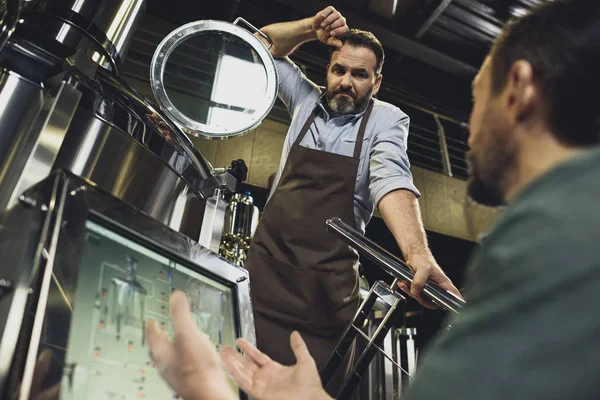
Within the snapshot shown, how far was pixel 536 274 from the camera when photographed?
1.21ft

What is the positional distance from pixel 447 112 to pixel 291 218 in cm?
400

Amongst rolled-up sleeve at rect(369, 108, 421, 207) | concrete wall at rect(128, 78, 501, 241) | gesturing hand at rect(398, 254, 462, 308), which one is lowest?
gesturing hand at rect(398, 254, 462, 308)

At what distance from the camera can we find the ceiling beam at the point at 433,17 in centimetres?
389


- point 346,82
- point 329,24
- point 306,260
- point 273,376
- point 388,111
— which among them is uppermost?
point 329,24

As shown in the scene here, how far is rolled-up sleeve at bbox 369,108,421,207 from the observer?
1.52 m

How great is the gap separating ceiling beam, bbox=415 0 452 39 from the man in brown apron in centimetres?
234

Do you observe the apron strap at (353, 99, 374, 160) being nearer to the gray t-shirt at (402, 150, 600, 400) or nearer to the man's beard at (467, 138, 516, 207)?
the man's beard at (467, 138, 516, 207)

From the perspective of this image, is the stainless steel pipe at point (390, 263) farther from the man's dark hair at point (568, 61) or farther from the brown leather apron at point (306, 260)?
the man's dark hair at point (568, 61)

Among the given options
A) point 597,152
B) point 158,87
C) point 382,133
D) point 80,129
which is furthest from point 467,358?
point 382,133

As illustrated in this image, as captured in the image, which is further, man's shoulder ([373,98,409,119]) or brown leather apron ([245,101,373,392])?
man's shoulder ([373,98,409,119])

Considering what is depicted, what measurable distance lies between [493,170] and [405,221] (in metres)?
0.77

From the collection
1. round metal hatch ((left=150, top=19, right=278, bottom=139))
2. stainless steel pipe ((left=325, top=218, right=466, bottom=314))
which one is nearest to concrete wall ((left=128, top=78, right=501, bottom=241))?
round metal hatch ((left=150, top=19, right=278, bottom=139))

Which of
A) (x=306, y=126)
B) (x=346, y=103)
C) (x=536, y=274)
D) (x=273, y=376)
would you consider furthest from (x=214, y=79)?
(x=536, y=274)

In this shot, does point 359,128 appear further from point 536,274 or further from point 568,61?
point 536,274
